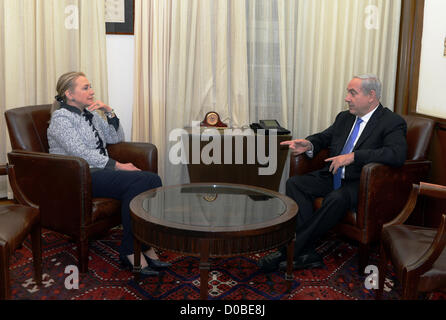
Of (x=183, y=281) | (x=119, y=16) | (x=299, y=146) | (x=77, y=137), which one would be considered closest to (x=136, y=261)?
(x=183, y=281)

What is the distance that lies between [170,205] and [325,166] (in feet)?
4.47

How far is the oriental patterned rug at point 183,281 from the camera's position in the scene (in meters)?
2.56

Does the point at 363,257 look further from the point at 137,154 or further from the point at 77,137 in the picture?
the point at 77,137

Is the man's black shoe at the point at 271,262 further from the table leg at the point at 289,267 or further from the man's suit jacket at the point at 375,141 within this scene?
the man's suit jacket at the point at 375,141

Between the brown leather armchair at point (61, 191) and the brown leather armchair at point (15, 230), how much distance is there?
127 mm

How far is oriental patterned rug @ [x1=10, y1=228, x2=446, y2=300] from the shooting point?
256 centimetres

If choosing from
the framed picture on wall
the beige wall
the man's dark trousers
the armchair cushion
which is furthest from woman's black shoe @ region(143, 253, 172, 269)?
the beige wall

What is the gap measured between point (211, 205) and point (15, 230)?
3.34 feet

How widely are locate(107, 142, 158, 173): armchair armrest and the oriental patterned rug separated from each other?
63 cm

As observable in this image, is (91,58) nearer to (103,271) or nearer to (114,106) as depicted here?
(114,106)

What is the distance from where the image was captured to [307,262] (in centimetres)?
294

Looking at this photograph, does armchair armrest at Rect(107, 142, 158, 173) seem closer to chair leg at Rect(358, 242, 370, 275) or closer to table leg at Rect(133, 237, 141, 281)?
table leg at Rect(133, 237, 141, 281)
